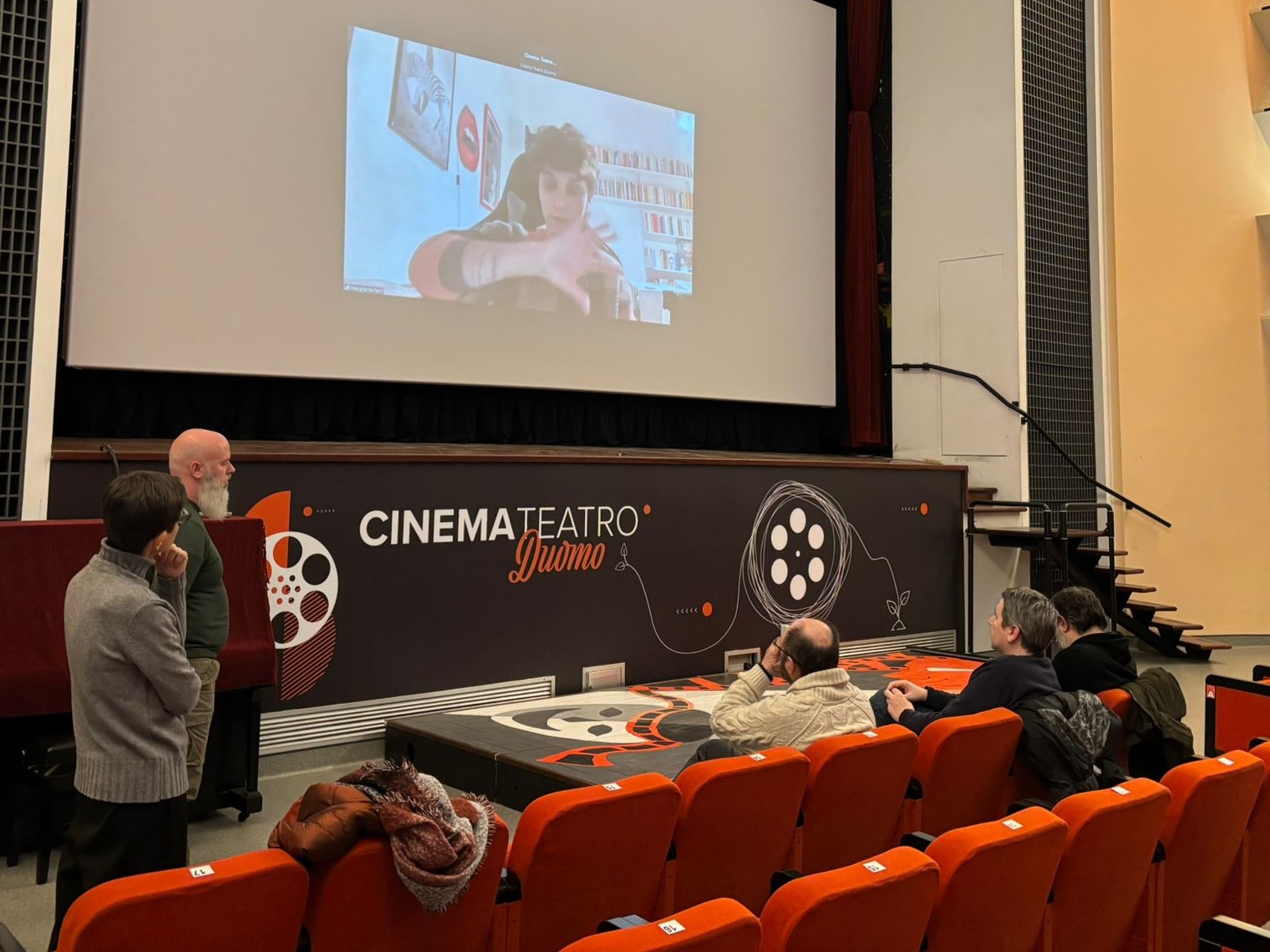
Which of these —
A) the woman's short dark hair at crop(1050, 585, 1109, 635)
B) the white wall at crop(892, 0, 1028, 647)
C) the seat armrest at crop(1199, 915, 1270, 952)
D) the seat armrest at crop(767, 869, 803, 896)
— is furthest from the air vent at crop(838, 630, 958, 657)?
the seat armrest at crop(1199, 915, 1270, 952)

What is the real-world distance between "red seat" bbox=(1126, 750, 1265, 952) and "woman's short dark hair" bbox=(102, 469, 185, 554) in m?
2.31

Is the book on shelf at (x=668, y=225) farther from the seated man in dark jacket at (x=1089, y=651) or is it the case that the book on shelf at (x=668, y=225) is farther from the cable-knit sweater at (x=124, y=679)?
the cable-knit sweater at (x=124, y=679)

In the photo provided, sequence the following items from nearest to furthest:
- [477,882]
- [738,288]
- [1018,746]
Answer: [477,882], [1018,746], [738,288]

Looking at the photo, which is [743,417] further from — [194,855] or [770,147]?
[194,855]

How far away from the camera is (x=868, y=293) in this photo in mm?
8852

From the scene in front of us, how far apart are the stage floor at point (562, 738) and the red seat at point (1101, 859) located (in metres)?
1.77

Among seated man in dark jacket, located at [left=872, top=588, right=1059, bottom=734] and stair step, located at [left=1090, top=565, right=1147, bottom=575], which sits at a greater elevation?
stair step, located at [left=1090, top=565, right=1147, bottom=575]

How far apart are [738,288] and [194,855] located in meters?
5.53

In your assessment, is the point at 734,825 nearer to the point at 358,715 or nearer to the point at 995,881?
the point at 995,881

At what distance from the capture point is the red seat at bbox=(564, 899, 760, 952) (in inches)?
59.4

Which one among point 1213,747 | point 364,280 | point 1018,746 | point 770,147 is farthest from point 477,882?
point 770,147

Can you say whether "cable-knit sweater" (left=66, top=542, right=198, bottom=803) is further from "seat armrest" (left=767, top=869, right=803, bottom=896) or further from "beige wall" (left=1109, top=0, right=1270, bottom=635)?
"beige wall" (left=1109, top=0, right=1270, bottom=635)

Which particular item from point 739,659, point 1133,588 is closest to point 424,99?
point 739,659

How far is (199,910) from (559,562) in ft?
13.7
